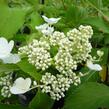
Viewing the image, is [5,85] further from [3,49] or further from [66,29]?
[66,29]

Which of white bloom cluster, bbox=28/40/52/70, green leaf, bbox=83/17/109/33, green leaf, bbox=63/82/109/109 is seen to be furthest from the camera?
green leaf, bbox=83/17/109/33

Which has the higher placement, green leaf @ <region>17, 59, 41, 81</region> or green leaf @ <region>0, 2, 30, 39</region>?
green leaf @ <region>0, 2, 30, 39</region>

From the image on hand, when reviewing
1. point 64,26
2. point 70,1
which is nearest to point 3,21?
point 64,26

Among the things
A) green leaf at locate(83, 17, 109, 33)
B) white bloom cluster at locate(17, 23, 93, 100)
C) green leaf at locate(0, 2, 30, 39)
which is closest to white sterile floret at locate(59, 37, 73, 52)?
white bloom cluster at locate(17, 23, 93, 100)

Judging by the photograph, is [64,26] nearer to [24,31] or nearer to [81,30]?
[24,31]

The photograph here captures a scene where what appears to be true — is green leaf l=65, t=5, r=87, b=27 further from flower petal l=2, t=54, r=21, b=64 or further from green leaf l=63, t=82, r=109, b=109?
flower petal l=2, t=54, r=21, b=64

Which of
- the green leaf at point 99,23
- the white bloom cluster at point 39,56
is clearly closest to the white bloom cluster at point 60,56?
the white bloom cluster at point 39,56

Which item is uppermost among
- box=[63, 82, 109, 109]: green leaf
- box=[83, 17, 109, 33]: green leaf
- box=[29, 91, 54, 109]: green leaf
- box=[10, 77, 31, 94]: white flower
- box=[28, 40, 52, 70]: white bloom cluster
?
box=[28, 40, 52, 70]: white bloom cluster
